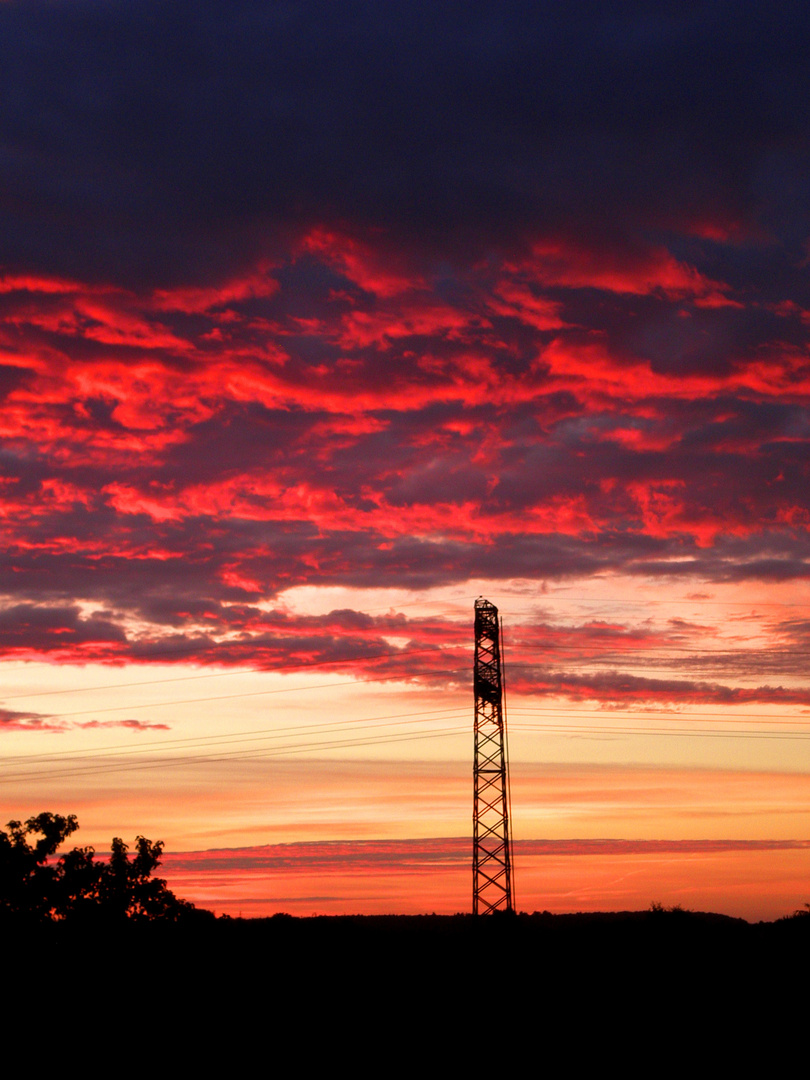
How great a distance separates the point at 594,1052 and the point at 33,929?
112ft

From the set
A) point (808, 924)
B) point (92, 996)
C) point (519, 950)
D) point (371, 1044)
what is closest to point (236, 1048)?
point (371, 1044)

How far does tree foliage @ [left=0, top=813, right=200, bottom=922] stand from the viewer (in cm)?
6069

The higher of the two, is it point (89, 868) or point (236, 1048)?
point (89, 868)

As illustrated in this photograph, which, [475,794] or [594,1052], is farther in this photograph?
[475,794]

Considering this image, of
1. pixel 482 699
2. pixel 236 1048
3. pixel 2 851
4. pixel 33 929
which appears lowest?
pixel 236 1048

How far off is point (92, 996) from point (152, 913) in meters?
9.41

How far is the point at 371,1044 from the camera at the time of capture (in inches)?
1779

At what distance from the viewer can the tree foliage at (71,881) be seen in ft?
199

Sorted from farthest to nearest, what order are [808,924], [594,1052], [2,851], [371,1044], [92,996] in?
[808,924] → [2,851] → [92,996] → [371,1044] → [594,1052]

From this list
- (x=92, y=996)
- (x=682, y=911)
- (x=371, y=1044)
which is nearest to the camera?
(x=371, y=1044)

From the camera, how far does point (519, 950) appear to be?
2270 inches

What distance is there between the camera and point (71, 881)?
203 feet

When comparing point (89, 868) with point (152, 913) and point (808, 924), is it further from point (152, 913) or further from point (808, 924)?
point (808, 924)

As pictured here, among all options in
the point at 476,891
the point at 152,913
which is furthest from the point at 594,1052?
the point at 152,913
